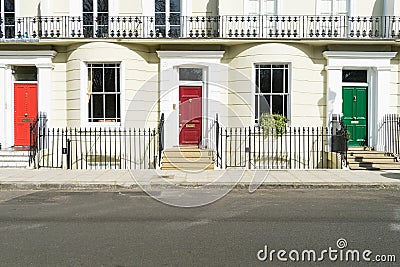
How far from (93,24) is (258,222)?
11.7 m

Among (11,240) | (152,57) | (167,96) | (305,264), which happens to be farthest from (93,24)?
(305,264)

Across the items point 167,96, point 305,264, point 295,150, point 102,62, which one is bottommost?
point 305,264

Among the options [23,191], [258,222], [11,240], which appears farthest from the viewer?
[23,191]

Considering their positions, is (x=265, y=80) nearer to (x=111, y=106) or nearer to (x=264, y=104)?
(x=264, y=104)

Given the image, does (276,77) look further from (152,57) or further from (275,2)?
(152,57)

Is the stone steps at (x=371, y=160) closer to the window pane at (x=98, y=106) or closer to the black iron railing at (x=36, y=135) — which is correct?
the window pane at (x=98, y=106)

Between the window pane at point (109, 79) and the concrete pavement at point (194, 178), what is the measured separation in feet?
12.0

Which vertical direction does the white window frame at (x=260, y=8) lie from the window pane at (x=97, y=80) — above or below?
above

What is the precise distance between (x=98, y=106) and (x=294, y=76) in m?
7.37

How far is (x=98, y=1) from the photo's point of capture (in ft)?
55.8

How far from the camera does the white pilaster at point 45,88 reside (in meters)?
16.8

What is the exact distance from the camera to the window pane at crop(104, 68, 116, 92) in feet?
54.4

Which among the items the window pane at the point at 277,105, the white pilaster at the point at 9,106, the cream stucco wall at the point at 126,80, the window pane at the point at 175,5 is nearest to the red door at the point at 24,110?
the white pilaster at the point at 9,106

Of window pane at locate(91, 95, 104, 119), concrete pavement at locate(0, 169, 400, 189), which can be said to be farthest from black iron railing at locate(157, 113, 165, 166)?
window pane at locate(91, 95, 104, 119)
